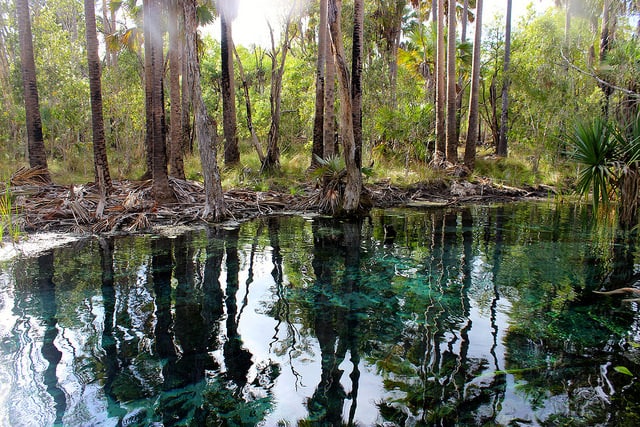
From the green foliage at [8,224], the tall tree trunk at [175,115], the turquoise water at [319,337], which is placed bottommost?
the turquoise water at [319,337]

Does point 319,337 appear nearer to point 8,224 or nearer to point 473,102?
point 8,224

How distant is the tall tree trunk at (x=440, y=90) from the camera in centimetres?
2097

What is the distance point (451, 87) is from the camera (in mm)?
21172

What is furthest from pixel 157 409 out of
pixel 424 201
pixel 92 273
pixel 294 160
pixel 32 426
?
pixel 294 160

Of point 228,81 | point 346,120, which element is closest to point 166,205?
point 346,120

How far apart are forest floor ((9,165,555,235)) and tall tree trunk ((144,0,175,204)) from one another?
45cm

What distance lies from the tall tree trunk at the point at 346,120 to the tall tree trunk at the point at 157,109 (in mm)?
5190

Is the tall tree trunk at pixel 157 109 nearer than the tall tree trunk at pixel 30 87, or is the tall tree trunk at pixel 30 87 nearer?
the tall tree trunk at pixel 157 109

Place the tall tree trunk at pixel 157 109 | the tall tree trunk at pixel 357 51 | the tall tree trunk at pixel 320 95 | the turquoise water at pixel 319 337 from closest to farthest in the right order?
the turquoise water at pixel 319 337, the tall tree trunk at pixel 157 109, the tall tree trunk at pixel 357 51, the tall tree trunk at pixel 320 95

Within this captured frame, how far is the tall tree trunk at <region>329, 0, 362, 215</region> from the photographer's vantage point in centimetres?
1191

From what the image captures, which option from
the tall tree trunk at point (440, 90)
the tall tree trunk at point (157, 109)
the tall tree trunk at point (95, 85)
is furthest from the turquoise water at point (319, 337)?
the tall tree trunk at point (440, 90)

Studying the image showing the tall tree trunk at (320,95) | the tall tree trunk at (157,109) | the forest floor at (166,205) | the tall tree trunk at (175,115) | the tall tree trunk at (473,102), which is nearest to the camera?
the forest floor at (166,205)

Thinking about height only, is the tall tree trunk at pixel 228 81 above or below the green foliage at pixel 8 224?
above

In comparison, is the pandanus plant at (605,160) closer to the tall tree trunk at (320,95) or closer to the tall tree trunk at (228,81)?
the tall tree trunk at (320,95)
